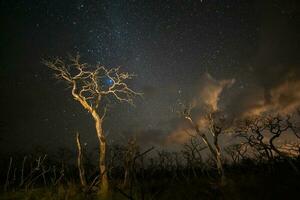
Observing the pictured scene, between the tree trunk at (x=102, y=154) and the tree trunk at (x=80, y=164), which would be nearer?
the tree trunk at (x=102, y=154)

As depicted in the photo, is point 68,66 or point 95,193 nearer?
point 95,193

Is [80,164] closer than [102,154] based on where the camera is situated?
No

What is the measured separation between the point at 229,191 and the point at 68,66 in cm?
1596

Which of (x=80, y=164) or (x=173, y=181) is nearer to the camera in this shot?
(x=80, y=164)

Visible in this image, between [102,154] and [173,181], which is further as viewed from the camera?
[173,181]

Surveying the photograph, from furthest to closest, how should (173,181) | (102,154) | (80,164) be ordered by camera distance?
(173,181) < (80,164) < (102,154)

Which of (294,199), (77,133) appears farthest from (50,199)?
(294,199)

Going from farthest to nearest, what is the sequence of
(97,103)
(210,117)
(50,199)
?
(210,117)
(97,103)
(50,199)

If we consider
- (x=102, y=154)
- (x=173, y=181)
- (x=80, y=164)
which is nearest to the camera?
(x=102, y=154)

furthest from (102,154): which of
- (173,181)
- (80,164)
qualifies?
(173,181)

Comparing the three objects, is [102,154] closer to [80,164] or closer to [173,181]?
[80,164]

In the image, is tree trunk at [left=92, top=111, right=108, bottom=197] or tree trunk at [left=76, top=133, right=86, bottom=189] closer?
tree trunk at [left=92, top=111, right=108, bottom=197]

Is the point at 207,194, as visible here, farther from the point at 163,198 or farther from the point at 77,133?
the point at 77,133

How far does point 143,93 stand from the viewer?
2252 centimetres
